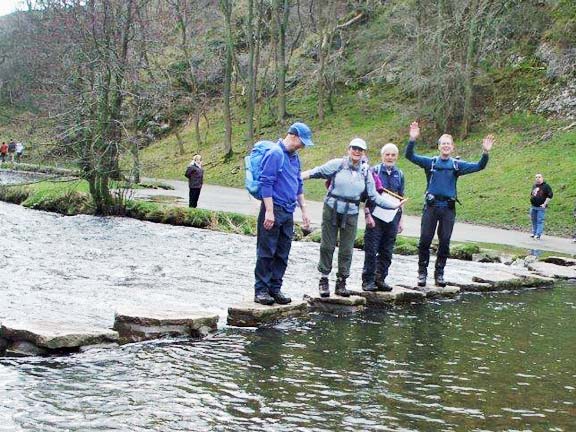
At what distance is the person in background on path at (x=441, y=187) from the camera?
403 inches

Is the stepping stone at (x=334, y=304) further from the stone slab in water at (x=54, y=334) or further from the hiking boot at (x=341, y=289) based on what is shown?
the stone slab in water at (x=54, y=334)

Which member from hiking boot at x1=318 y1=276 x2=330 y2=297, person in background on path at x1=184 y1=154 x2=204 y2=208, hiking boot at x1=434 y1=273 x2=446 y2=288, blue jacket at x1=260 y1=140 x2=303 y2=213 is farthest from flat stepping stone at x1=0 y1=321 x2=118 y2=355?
person in background on path at x1=184 y1=154 x2=204 y2=208

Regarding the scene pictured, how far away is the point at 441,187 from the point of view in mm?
10328

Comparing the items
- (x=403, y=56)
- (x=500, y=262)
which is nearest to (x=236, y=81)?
(x=403, y=56)

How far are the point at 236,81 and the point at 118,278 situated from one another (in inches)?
1894

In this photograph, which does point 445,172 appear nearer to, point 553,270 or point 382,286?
point 382,286

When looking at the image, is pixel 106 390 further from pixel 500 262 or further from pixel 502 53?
pixel 502 53

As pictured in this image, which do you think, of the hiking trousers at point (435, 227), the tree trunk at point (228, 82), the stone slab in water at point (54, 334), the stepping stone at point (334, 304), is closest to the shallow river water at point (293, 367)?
the stone slab in water at point (54, 334)

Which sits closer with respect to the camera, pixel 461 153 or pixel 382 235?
pixel 382 235

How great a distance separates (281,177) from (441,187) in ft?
10.5

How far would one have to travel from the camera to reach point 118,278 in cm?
1062

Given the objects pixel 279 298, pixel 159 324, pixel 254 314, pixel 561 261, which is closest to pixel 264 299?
pixel 279 298

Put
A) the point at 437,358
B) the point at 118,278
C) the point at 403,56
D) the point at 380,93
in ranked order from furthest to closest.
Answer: the point at 380,93 < the point at 403,56 < the point at 118,278 < the point at 437,358

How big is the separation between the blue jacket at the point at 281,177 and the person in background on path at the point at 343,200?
16.1 inches
